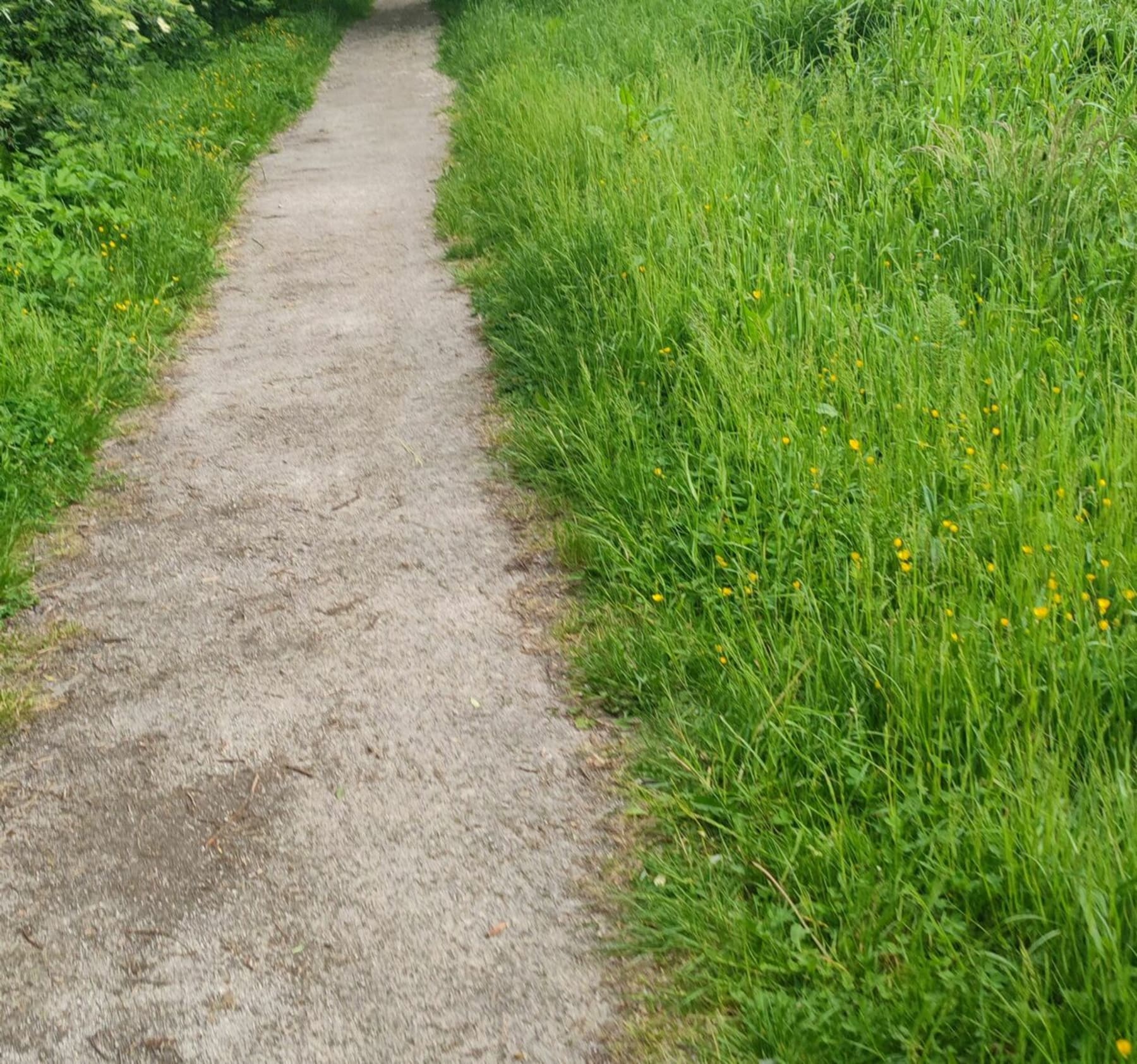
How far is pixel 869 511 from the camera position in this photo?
11.2 feet

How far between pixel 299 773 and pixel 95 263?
4497mm

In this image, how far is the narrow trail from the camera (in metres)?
2.53

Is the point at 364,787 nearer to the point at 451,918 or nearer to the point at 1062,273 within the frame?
the point at 451,918

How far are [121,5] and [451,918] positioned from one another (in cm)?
880

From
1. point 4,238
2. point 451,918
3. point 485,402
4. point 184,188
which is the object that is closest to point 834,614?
point 451,918

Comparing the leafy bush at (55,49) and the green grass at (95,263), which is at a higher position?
the leafy bush at (55,49)

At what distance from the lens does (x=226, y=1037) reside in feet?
8.08

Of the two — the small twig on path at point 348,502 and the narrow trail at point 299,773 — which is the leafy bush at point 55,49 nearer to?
the narrow trail at point 299,773

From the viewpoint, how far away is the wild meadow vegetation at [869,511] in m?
2.31

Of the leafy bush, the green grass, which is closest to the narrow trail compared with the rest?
the green grass

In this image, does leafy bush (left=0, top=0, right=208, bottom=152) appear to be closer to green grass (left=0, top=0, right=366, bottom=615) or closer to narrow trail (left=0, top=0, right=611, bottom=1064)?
green grass (left=0, top=0, right=366, bottom=615)

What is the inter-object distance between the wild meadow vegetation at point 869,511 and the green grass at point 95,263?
1957 millimetres

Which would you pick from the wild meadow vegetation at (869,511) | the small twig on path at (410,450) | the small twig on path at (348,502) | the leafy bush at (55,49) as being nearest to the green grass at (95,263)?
the leafy bush at (55,49)

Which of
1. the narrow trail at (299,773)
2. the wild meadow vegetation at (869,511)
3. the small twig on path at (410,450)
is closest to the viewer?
the wild meadow vegetation at (869,511)
